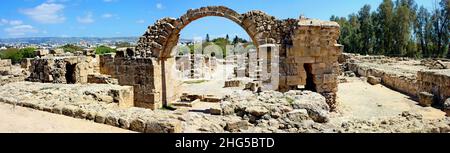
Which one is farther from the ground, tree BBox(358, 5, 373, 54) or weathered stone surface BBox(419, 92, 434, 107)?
tree BBox(358, 5, 373, 54)

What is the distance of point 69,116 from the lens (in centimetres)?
670

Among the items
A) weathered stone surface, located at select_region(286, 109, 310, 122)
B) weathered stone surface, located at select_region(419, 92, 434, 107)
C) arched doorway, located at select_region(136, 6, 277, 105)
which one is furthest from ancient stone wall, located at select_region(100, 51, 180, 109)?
weathered stone surface, located at select_region(419, 92, 434, 107)

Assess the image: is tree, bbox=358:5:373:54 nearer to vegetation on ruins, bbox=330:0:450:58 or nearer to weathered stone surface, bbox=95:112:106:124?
vegetation on ruins, bbox=330:0:450:58

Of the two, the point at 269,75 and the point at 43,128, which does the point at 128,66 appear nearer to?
the point at 269,75

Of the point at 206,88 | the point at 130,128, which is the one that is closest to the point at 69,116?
the point at 130,128

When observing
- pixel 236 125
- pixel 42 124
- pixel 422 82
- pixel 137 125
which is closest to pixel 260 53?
pixel 236 125

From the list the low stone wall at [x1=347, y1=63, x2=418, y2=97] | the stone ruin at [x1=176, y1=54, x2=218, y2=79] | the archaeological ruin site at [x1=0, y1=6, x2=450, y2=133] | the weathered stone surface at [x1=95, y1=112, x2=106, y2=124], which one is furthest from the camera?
the stone ruin at [x1=176, y1=54, x2=218, y2=79]

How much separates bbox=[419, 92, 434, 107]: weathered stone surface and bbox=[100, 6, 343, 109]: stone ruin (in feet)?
14.6

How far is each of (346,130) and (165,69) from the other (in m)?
9.72

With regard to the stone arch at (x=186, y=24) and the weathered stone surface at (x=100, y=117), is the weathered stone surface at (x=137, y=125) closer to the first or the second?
the weathered stone surface at (x=100, y=117)

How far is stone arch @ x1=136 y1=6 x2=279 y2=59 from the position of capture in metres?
11.6

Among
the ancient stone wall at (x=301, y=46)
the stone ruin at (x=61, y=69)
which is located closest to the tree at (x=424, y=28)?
the ancient stone wall at (x=301, y=46)

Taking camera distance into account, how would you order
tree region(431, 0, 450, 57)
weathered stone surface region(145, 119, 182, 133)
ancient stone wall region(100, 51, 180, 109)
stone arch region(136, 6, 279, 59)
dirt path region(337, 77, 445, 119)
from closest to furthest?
weathered stone surface region(145, 119, 182, 133) → stone arch region(136, 6, 279, 59) → dirt path region(337, 77, 445, 119) → ancient stone wall region(100, 51, 180, 109) → tree region(431, 0, 450, 57)
